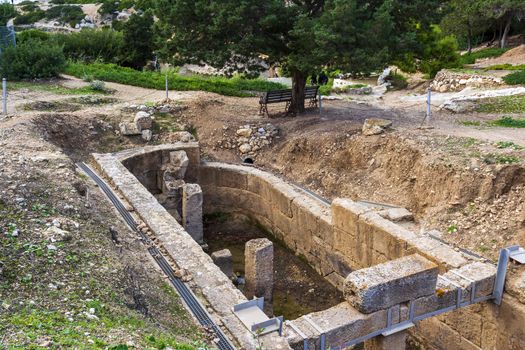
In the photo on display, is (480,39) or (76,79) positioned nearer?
(76,79)

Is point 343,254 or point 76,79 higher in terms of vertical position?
point 76,79

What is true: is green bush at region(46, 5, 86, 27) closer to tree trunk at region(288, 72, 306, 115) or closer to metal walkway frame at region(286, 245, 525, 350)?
tree trunk at region(288, 72, 306, 115)

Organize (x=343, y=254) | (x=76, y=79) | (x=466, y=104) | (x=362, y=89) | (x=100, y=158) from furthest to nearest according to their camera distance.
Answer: (x=362, y=89) < (x=76, y=79) < (x=466, y=104) < (x=100, y=158) < (x=343, y=254)

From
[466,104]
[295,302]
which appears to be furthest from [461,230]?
[466,104]

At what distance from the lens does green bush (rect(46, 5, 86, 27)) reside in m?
64.3

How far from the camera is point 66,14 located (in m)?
67.0

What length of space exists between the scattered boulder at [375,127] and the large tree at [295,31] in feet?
3.89

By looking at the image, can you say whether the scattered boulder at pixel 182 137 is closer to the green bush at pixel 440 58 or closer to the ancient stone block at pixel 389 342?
the ancient stone block at pixel 389 342

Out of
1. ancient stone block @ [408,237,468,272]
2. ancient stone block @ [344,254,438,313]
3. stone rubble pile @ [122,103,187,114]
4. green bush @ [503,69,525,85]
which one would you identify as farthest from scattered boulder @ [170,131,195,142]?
green bush @ [503,69,525,85]

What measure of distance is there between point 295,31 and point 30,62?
1071 cm

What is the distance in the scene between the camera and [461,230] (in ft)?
30.9

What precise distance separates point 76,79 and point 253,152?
29.5ft

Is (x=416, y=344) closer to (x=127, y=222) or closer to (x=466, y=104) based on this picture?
(x=127, y=222)

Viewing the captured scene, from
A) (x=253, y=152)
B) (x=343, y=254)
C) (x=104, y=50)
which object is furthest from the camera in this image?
(x=104, y=50)
